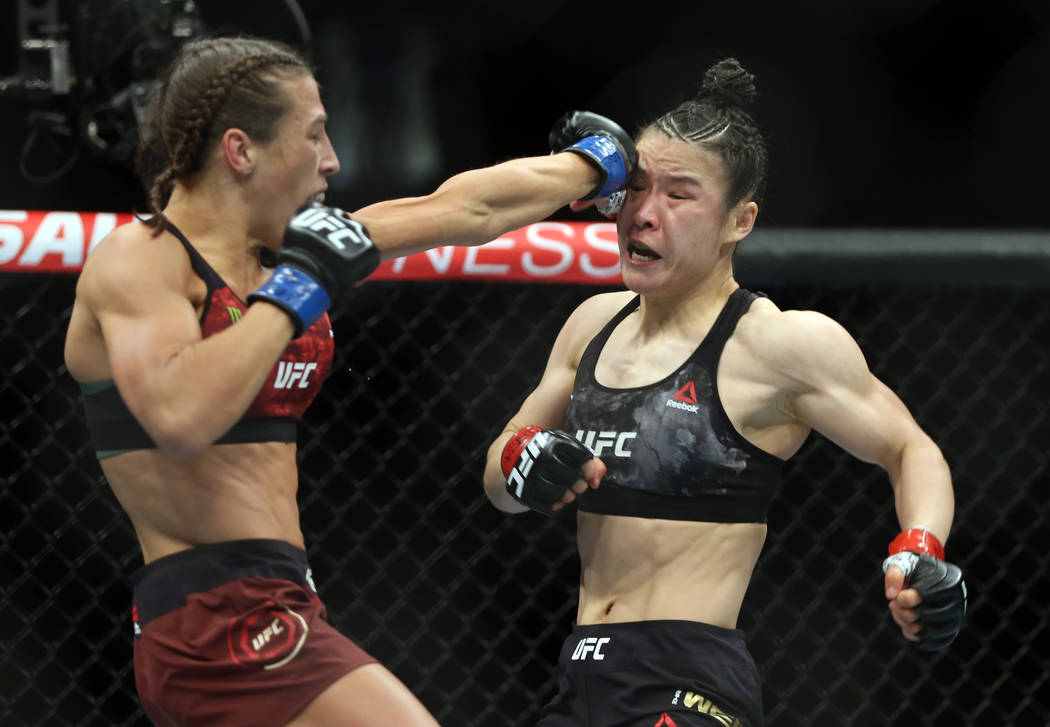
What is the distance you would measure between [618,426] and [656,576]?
228 millimetres

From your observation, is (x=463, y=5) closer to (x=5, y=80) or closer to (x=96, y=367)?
(x=5, y=80)

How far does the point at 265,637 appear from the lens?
5.14 feet

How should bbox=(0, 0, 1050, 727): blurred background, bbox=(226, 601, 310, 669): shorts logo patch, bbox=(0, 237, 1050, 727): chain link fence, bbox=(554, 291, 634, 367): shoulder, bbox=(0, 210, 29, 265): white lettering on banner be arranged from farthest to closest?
1. bbox=(0, 0, 1050, 727): blurred background
2. bbox=(0, 237, 1050, 727): chain link fence
3. bbox=(0, 210, 29, 265): white lettering on banner
4. bbox=(554, 291, 634, 367): shoulder
5. bbox=(226, 601, 310, 669): shorts logo patch

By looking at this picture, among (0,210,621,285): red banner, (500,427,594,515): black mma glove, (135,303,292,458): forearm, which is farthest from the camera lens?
(0,210,621,285): red banner

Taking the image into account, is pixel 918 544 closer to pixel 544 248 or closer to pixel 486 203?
pixel 486 203

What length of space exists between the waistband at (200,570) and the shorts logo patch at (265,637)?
0.05 meters

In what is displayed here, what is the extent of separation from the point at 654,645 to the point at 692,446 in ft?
0.95

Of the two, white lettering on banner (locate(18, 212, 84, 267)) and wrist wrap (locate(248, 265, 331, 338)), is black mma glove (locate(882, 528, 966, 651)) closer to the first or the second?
wrist wrap (locate(248, 265, 331, 338))

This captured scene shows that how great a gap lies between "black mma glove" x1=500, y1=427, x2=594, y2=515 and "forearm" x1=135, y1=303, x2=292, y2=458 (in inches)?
18.1

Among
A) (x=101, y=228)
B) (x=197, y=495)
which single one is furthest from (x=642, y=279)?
(x=101, y=228)

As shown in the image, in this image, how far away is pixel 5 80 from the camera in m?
3.31

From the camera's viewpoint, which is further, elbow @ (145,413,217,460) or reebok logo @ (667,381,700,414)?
reebok logo @ (667,381,700,414)

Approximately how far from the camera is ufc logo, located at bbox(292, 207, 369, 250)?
155 centimetres

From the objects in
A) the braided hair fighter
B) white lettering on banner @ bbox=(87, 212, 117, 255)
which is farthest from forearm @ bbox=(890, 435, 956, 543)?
white lettering on banner @ bbox=(87, 212, 117, 255)
